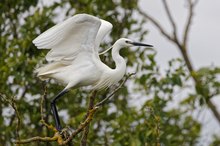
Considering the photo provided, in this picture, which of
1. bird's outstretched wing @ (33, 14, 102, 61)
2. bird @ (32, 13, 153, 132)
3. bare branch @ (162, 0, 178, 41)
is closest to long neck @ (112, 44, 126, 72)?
bird @ (32, 13, 153, 132)

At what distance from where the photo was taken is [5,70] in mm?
6977

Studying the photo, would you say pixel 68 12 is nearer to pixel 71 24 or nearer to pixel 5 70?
pixel 5 70

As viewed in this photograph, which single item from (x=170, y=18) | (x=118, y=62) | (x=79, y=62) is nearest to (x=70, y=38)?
(x=79, y=62)

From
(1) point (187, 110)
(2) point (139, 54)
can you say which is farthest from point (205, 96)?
(2) point (139, 54)

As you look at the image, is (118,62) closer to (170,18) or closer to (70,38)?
(70,38)

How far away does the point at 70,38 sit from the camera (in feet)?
18.0

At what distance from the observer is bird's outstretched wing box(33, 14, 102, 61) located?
5230 millimetres

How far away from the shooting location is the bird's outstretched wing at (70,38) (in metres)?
5.23

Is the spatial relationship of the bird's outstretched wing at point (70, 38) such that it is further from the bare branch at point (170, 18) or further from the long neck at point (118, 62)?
the bare branch at point (170, 18)

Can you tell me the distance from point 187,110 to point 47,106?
5.14ft

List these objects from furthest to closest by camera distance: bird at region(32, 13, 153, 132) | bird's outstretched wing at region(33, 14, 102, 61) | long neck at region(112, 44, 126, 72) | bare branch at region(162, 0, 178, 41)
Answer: bare branch at region(162, 0, 178, 41) < long neck at region(112, 44, 126, 72) < bird at region(32, 13, 153, 132) < bird's outstretched wing at region(33, 14, 102, 61)

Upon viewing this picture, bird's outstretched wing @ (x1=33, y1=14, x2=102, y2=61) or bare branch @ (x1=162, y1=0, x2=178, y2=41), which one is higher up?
bird's outstretched wing @ (x1=33, y1=14, x2=102, y2=61)

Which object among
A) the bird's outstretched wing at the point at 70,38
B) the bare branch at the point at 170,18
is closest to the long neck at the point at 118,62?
the bird's outstretched wing at the point at 70,38

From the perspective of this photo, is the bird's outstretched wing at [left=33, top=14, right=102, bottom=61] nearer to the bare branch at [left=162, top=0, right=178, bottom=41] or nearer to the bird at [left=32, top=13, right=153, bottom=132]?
the bird at [left=32, top=13, right=153, bottom=132]
